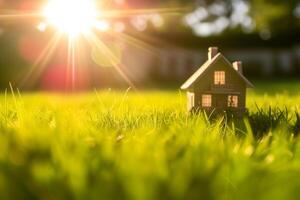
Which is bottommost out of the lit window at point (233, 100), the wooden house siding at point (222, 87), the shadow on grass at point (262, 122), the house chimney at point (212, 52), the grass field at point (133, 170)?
the shadow on grass at point (262, 122)

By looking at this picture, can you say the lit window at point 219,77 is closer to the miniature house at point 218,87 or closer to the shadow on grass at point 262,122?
the miniature house at point 218,87

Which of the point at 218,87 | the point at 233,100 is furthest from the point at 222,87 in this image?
the point at 233,100

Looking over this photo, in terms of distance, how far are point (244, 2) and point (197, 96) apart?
28106 millimetres

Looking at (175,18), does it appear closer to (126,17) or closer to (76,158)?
(126,17)

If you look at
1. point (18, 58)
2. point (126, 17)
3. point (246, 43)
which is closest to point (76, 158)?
point (18, 58)

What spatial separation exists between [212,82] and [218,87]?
67 millimetres

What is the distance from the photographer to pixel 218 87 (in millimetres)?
3918

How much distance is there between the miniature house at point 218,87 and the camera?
3898 millimetres

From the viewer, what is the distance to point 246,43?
22.8 meters

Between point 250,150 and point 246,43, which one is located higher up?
point 246,43

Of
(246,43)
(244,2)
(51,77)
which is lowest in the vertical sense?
(51,77)

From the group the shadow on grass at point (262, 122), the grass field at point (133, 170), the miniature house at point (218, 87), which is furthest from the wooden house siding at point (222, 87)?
the grass field at point (133, 170)

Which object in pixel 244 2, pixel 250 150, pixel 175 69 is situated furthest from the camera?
pixel 244 2

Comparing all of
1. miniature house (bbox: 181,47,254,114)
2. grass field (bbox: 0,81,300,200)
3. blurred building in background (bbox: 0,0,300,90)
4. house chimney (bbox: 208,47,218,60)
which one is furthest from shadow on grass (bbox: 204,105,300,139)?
blurred building in background (bbox: 0,0,300,90)
